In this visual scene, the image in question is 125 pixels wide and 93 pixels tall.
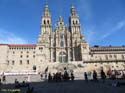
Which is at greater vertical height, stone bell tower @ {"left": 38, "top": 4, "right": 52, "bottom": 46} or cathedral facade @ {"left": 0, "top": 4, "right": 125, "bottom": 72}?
stone bell tower @ {"left": 38, "top": 4, "right": 52, "bottom": 46}

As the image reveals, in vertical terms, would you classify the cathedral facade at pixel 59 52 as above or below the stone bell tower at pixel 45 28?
below

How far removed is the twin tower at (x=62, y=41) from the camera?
90812mm

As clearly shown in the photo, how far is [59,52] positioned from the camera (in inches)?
3659

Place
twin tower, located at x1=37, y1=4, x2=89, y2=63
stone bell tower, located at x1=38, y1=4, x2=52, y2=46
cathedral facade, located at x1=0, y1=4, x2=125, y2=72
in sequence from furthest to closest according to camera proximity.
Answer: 1. stone bell tower, located at x1=38, y1=4, x2=52, y2=46
2. twin tower, located at x1=37, y1=4, x2=89, y2=63
3. cathedral facade, located at x1=0, y1=4, x2=125, y2=72

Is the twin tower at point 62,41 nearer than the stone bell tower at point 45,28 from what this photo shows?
Yes

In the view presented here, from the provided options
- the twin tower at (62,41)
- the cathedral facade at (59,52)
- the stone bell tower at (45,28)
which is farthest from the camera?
the stone bell tower at (45,28)

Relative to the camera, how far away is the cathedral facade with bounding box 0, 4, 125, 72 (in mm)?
85062

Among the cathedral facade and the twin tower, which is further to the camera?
the twin tower

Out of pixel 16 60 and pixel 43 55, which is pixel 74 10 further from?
pixel 16 60

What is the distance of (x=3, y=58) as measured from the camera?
85500mm

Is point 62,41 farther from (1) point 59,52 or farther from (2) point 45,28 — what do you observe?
(2) point 45,28

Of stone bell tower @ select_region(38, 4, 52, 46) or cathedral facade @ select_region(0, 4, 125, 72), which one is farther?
stone bell tower @ select_region(38, 4, 52, 46)

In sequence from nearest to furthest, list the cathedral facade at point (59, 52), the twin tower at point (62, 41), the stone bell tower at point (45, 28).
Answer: the cathedral facade at point (59, 52), the twin tower at point (62, 41), the stone bell tower at point (45, 28)

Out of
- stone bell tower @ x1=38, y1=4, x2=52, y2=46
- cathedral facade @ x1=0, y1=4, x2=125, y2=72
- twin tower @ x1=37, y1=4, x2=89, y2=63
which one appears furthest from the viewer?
stone bell tower @ x1=38, y1=4, x2=52, y2=46
